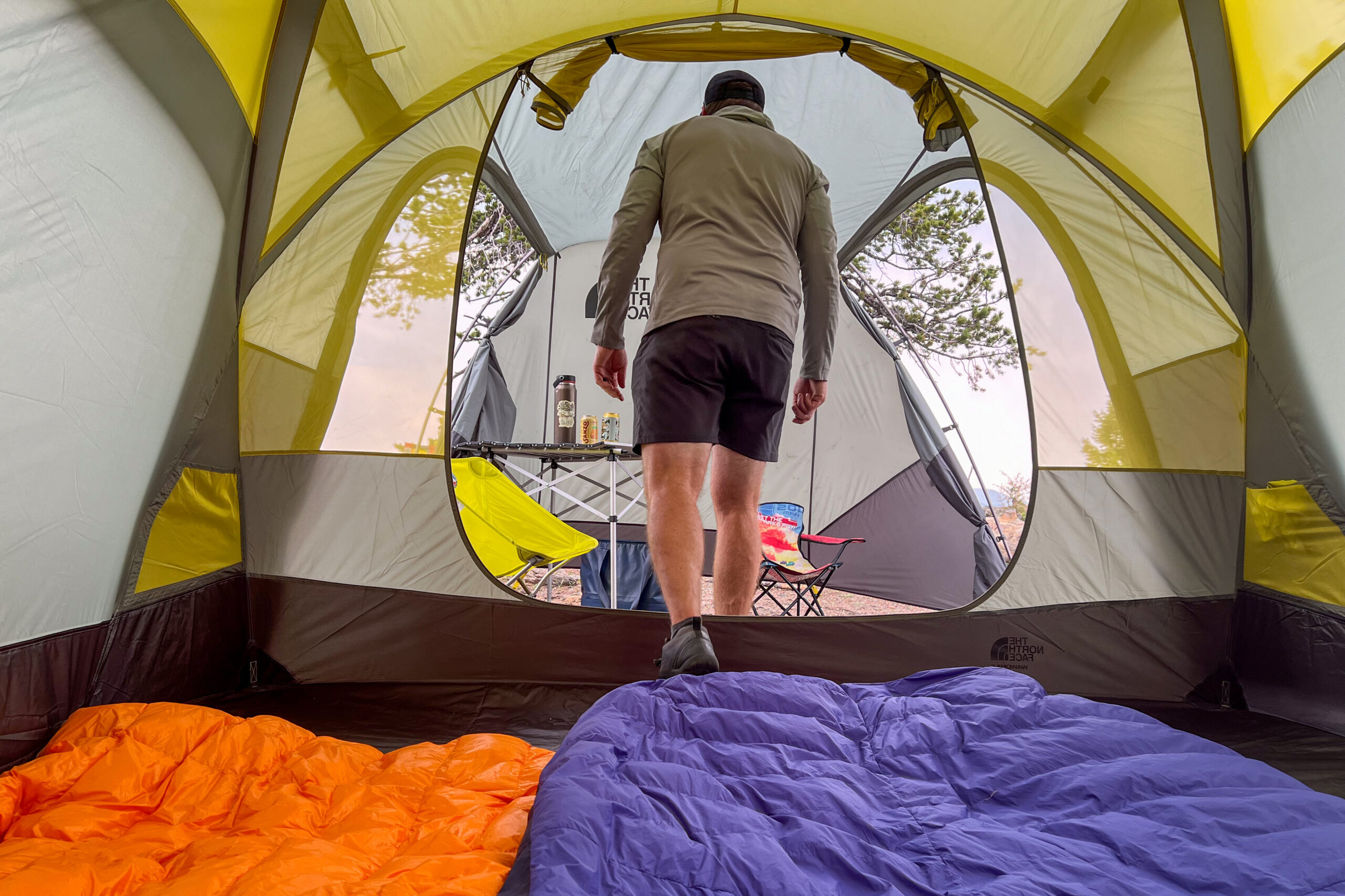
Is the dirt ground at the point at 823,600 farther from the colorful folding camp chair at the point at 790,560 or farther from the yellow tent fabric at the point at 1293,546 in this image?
the yellow tent fabric at the point at 1293,546

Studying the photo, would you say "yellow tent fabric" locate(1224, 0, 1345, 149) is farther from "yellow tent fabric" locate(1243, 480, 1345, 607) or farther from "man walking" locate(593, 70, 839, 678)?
"man walking" locate(593, 70, 839, 678)

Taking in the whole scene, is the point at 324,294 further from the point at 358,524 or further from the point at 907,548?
the point at 907,548

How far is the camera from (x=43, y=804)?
1.10 metres

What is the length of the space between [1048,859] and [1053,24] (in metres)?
1.84

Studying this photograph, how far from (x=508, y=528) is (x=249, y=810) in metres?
1.54

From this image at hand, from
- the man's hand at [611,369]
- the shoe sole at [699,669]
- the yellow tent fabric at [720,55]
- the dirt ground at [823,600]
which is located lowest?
the dirt ground at [823,600]

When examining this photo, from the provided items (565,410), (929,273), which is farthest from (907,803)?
(929,273)

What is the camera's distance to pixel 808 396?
1.78m

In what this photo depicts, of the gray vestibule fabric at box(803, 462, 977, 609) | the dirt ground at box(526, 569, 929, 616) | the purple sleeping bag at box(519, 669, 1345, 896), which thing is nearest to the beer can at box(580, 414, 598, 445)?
the dirt ground at box(526, 569, 929, 616)

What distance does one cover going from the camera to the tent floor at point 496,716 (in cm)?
152

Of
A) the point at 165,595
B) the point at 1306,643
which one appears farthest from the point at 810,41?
the point at 165,595

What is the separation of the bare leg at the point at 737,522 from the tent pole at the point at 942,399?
129 centimetres

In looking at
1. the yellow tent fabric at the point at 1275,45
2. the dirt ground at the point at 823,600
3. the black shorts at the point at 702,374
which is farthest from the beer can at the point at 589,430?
the yellow tent fabric at the point at 1275,45

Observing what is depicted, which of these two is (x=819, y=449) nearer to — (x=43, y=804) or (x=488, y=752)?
(x=488, y=752)
